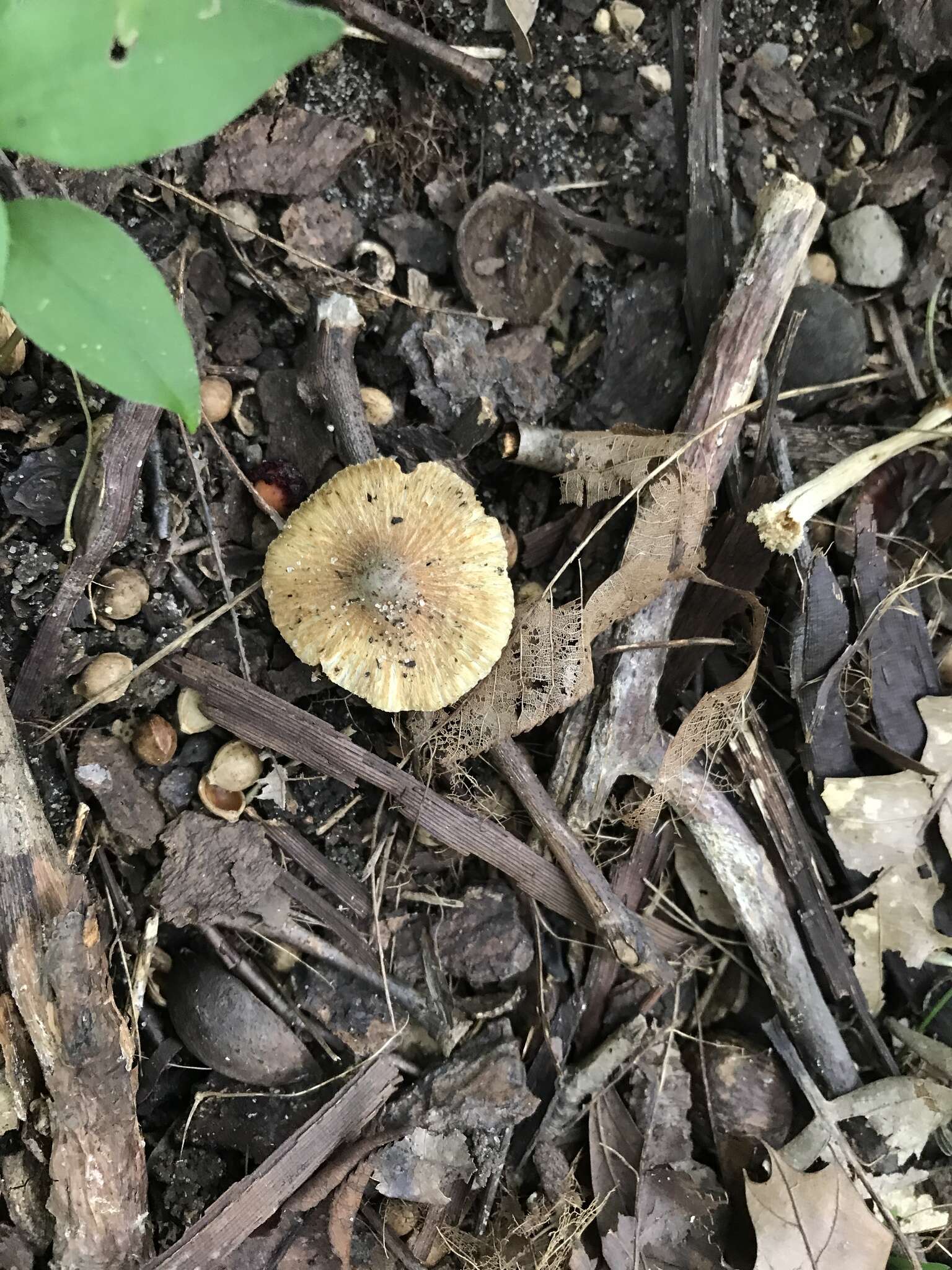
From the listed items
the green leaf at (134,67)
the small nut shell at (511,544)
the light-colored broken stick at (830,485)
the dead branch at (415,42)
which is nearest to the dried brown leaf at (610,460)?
the small nut shell at (511,544)

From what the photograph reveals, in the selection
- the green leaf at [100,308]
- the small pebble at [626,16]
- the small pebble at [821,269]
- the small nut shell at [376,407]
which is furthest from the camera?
the small pebble at [821,269]

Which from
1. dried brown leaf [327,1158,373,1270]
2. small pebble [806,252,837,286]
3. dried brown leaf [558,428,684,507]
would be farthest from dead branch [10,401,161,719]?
small pebble [806,252,837,286]

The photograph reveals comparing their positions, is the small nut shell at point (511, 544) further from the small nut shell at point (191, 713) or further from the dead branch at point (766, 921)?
the small nut shell at point (191, 713)

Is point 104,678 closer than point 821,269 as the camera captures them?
Yes

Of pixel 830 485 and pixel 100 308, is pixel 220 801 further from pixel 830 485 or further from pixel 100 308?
pixel 830 485

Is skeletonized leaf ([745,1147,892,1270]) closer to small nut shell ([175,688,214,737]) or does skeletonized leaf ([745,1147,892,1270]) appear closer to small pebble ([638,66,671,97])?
small nut shell ([175,688,214,737])

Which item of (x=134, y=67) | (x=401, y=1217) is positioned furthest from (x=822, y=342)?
(x=401, y=1217)

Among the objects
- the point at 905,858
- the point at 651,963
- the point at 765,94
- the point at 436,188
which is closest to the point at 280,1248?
the point at 651,963

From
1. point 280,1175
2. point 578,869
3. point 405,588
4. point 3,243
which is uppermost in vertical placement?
point 3,243
